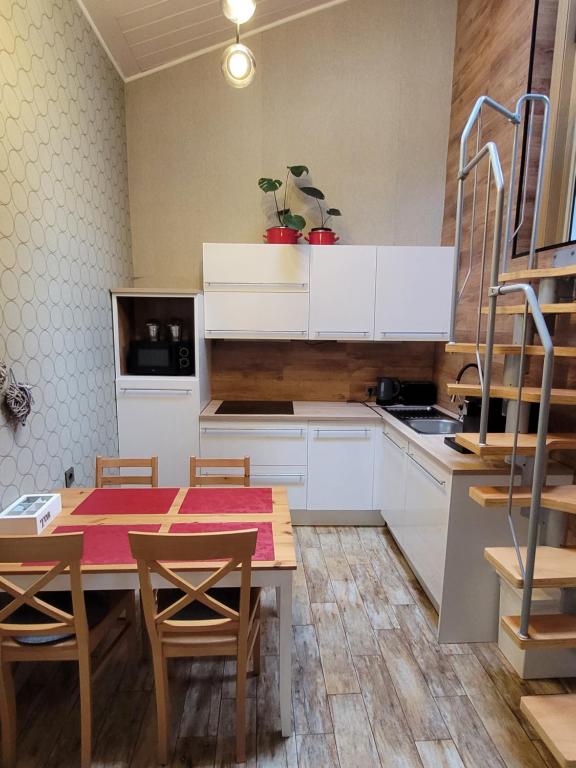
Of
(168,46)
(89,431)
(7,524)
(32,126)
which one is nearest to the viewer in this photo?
(7,524)

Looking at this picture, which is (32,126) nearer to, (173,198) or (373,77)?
(173,198)

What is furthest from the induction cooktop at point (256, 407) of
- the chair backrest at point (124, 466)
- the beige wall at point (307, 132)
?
the beige wall at point (307, 132)

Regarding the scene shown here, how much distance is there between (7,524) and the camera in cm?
154

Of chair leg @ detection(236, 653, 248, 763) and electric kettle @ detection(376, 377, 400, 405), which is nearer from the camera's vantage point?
chair leg @ detection(236, 653, 248, 763)

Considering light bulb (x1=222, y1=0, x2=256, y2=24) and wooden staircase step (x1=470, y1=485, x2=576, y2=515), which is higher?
light bulb (x1=222, y1=0, x2=256, y2=24)

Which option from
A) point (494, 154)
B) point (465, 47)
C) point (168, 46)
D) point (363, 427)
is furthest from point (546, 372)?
point (168, 46)

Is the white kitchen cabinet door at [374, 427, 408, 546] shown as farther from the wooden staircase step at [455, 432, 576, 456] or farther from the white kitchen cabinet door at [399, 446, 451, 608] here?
the wooden staircase step at [455, 432, 576, 456]

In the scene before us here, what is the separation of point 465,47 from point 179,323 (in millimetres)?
2779

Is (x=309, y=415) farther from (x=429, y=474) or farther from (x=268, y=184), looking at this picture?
(x=268, y=184)

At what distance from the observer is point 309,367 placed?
338cm

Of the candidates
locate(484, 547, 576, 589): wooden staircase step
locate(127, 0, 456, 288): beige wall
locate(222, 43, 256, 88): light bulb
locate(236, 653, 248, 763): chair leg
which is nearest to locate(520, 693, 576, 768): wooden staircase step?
locate(484, 547, 576, 589): wooden staircase step

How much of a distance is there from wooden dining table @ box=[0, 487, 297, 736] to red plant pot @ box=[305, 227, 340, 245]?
5.94 ft

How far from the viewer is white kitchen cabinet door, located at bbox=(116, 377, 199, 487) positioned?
9.45 ft

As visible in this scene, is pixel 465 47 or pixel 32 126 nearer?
pixel 32 126
